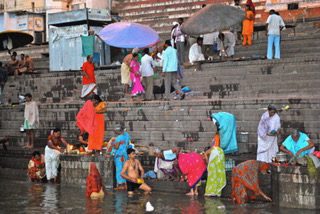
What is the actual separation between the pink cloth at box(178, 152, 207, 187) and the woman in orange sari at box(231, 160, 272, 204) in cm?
95

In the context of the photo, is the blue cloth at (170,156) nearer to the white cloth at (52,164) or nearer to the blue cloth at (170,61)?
the white cloth at (52,164)

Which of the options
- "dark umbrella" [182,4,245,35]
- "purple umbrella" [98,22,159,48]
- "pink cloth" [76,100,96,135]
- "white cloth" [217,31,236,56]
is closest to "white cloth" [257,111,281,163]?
"pink cloth" [76,100,96,135]

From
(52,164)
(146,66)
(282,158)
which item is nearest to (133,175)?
(52,164)

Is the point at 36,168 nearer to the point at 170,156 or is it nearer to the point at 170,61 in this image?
the point at 170,156

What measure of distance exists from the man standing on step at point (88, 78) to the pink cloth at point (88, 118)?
10.3 ft

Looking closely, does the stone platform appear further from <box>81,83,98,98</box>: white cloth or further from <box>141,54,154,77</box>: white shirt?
<box>81,83,98,98</box>: white cloth

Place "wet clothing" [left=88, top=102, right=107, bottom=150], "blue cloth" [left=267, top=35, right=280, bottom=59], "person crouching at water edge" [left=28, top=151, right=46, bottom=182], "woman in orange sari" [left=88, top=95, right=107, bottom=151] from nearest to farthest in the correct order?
1. "woman in orange sari" [left=88, top=95, right=107, bottom=151]
2. "wet clothing" [left=88, top=102, right=107, bottom=150]
3. "person crouching at water edge" [left=28, top=151, right=46, bottom=182]
4. "blue cloth" [left=267, top=35, right=280, bottom=59]

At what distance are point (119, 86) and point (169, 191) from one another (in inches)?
240

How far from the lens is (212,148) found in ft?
43.0

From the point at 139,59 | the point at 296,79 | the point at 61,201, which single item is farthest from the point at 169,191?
the point at 139,59

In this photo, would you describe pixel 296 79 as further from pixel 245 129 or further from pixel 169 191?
pixel 169 191

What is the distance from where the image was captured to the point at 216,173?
1287 centimetres

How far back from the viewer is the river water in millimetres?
11820

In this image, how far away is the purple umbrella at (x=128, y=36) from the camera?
17656 mm
